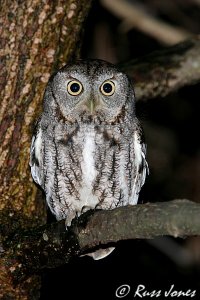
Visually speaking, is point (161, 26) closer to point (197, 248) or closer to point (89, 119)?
point (89, 119)

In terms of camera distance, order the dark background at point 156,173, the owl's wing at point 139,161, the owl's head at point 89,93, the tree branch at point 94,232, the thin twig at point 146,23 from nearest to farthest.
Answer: the tree branch at point 94,232, the owl's head at point 89,93, the owl's wing at point 139,161, the thin twig at point 146,23, the dark background at point 156,173

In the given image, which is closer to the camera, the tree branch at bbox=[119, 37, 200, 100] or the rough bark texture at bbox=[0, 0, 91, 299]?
the rough bark texture at bbox=[0, 0, 91, 299]

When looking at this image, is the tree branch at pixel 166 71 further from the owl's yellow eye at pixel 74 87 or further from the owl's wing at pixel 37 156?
the owl's wing at pixel 37 156

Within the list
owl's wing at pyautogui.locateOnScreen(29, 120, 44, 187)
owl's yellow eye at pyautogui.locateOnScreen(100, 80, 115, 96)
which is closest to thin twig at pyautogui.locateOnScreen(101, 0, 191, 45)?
owl's yellow eye at pyautogui.locateOnScreen(100, 80, 115, 96)

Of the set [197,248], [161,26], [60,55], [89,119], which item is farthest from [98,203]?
[197,248]

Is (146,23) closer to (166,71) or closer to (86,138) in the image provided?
(166,71)

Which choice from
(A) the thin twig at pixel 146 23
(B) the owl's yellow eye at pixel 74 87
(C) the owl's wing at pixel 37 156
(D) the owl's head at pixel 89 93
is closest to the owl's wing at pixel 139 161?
(D) the owl's head at pixel 89 93

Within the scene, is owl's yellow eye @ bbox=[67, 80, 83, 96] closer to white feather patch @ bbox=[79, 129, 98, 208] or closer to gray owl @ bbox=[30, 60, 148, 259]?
gray owl @ bbox=[30, 60, 148, 259]
